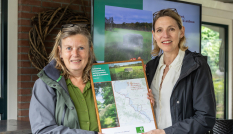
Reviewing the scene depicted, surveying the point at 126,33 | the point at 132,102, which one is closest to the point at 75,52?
the point at 132,102

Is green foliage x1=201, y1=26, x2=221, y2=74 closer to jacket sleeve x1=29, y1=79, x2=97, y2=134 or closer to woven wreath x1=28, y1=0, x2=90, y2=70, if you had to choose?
woven wreath x1=28, y1=0, x2=90, y2=70

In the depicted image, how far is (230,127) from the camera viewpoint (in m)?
3.71

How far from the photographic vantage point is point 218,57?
5.43 m

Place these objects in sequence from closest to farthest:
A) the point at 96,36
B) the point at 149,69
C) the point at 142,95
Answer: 1. the point at 142,95
2. the point at 149,69
3. the point at 96,36

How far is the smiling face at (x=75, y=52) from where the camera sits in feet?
5.93

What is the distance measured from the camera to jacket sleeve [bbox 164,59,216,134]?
71.7 inches

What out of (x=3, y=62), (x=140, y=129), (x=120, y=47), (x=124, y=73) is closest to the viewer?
(x=140, y=129)

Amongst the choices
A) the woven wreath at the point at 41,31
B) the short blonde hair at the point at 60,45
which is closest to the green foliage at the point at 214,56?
the woven wreath at the point at 41,31

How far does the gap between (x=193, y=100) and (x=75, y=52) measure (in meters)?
0.95

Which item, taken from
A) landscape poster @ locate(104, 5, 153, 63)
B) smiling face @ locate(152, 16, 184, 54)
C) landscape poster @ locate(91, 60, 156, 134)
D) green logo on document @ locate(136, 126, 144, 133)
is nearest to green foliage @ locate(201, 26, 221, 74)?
landscape poster @ locate(104, 5, 153, 63)

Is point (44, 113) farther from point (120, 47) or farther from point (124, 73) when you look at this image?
point (120, 47)

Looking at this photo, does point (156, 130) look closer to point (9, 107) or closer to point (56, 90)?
point (56, 90)

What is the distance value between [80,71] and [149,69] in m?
0.67

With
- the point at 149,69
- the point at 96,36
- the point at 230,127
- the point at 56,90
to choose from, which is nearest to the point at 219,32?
the point at 230,127
